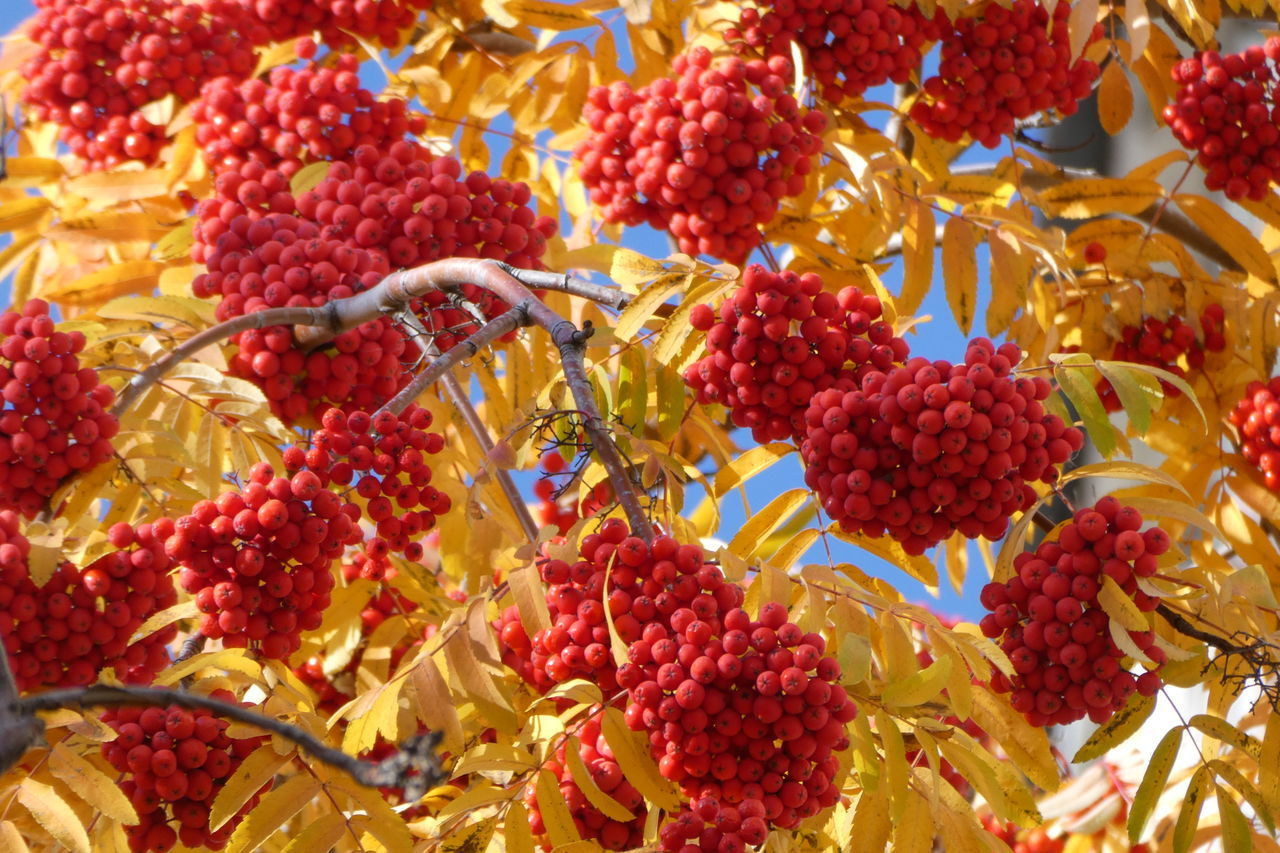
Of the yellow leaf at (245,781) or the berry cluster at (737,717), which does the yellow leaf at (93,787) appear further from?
the berry cluster at (737,717)

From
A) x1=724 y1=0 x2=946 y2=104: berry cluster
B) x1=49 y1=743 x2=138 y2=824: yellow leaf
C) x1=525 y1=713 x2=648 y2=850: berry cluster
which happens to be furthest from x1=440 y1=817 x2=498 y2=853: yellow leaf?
x1=724 y1=0 x2=946 y2=104: berry cluster

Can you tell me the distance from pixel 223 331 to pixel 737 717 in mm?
1274

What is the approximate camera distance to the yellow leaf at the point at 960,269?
3531 millimetres

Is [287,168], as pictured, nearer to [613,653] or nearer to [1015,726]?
[613,653]

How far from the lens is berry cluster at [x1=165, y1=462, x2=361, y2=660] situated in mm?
2363

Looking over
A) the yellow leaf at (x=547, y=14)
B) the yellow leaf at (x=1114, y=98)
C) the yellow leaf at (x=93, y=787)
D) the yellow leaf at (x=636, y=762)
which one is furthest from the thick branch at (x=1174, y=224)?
the yellow leaf at (x=93, y=787)

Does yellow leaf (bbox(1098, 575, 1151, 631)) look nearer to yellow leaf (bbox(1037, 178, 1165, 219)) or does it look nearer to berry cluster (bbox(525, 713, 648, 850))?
berry cluster (bbox(525, 713, 648, 850))

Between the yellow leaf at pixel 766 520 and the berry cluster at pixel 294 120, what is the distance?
147 cm

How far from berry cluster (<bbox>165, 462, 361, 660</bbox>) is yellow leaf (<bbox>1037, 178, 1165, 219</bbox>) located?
2.49 meters

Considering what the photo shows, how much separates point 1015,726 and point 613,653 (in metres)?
0.96

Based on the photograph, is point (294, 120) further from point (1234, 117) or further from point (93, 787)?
point (1234, 117)

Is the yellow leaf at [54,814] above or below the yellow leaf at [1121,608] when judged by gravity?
below

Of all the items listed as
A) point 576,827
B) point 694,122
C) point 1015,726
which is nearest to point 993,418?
point 1015,726

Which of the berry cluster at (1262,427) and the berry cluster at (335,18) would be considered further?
the berry cluster at (335,18)
